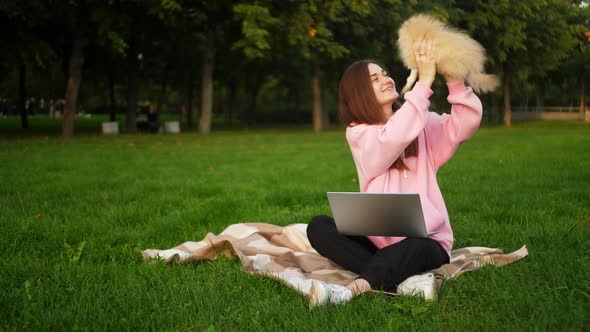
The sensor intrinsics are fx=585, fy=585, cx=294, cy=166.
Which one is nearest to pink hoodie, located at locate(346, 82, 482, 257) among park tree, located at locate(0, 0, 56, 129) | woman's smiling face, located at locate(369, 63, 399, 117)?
woman's smiling face, located at locate(369, 63, 399, 117)

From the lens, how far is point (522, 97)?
51.5 meters

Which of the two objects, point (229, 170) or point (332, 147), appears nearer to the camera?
point (229, 170)

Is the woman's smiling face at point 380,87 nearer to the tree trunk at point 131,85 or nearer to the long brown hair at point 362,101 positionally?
the long brown hair at point 362,101

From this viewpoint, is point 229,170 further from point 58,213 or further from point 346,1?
point 346,1

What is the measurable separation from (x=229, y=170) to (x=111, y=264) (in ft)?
21.3

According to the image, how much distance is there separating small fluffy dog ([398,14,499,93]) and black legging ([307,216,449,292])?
3.40ft

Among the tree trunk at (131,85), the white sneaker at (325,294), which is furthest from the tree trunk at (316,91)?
the white sneaker at (325,294)

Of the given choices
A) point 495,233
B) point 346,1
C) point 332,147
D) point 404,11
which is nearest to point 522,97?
point 404,11

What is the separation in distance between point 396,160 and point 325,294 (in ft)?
3.43

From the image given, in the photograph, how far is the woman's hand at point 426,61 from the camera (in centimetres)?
349

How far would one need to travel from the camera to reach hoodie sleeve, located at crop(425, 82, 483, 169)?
12.1ft

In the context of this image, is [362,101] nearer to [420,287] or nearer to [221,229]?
[420,287]

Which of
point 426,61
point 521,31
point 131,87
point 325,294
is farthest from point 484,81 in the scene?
point 521,31

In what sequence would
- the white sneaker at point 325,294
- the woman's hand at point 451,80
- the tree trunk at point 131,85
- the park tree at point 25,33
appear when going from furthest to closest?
the tree trunk at point 131,85 → the park tree at point 25,33 → the woman's hand at point 451,80 → the white sneaker at point 325,294
